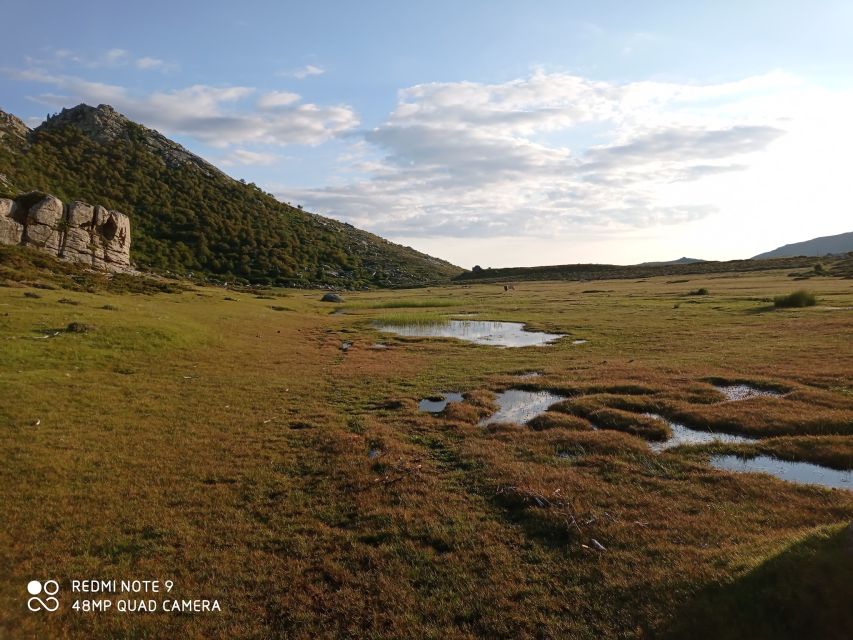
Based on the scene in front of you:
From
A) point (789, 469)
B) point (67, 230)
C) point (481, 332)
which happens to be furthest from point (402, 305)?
point (789, 469)

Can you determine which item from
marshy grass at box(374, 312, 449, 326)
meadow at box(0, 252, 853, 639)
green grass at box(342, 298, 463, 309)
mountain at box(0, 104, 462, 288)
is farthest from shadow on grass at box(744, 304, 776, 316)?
mountain at box(0, 104, 462, 288)

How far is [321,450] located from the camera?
16.8 meters

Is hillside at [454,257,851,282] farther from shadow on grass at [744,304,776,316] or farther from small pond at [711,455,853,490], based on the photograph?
small pond at [711,455,853,490]

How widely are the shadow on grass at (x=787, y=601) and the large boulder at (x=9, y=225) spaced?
67158 millimetres

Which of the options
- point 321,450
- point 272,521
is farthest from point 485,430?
point 272,521

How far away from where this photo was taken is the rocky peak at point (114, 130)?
130 meters

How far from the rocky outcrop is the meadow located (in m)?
32.1

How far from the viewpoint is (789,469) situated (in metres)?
14.6

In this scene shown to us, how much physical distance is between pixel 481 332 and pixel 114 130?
134722 millimetres

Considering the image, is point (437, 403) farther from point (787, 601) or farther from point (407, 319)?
point (407, 319)

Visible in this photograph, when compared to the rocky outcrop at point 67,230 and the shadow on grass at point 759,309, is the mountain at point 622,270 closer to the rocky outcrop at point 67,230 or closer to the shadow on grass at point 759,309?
the shadow on grass at point 759,309

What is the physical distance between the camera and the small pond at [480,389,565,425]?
21.0 meters

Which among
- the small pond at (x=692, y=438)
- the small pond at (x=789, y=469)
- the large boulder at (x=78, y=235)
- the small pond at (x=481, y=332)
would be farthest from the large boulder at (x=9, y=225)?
the small pond at (x=789, y=469)

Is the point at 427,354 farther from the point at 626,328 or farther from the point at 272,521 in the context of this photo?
the point at 272,521
